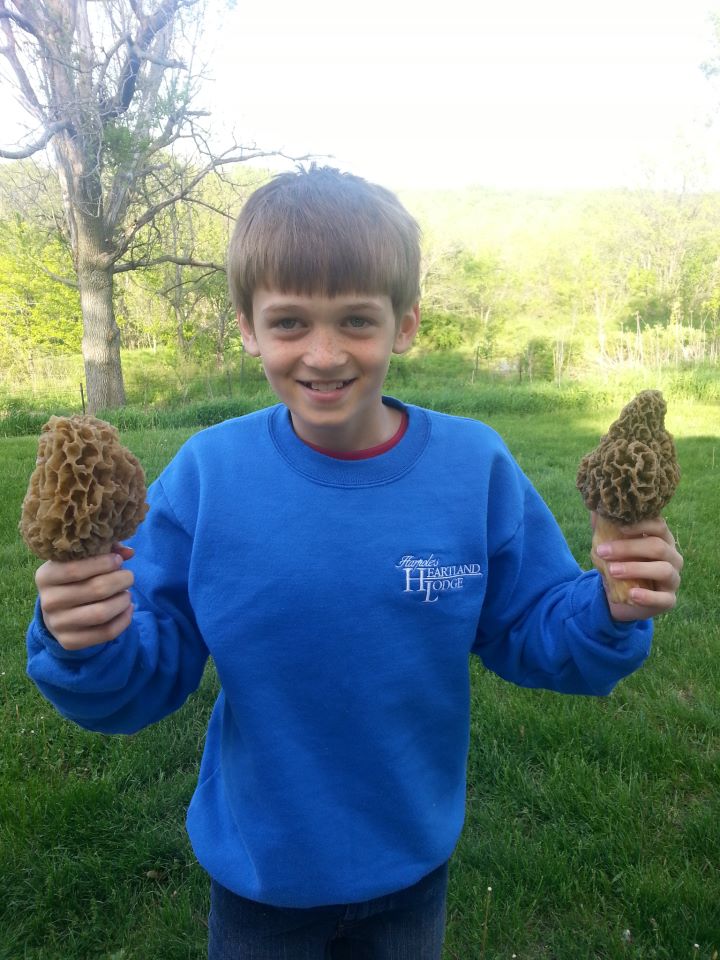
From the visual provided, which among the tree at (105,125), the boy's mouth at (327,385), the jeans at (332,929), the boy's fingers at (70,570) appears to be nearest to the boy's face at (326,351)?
the boy's mouth at (327,385)

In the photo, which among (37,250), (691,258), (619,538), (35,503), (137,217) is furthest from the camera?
(691,258)

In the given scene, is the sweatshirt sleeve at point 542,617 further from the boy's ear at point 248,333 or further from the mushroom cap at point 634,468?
the boy's ear at point 248,333

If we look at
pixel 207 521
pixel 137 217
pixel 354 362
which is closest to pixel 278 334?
pixel 354 362

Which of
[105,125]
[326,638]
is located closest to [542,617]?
[326,638]

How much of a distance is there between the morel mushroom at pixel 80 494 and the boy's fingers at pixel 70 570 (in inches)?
0.7

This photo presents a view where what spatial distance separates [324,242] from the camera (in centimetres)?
162

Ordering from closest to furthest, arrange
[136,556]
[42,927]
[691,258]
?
[136,556] → [42,927] → [691,258]

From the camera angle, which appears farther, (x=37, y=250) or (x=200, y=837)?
(x=37, y=250)

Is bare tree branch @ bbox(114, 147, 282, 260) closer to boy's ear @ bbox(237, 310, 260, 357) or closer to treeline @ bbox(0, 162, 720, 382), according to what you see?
treeline @ bbox(0, 162, 720, 382)

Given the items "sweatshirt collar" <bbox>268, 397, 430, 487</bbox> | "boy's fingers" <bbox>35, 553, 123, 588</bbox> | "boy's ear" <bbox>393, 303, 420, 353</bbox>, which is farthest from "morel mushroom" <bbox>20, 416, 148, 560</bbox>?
"boy's ear" <bbox>393, 303, 420, 353</bbox>

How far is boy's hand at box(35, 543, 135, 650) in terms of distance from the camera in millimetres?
1389

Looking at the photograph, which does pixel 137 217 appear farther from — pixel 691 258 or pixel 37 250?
pixel 691 258

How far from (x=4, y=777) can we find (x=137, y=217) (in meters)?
19.1

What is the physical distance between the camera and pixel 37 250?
89.3 feet
